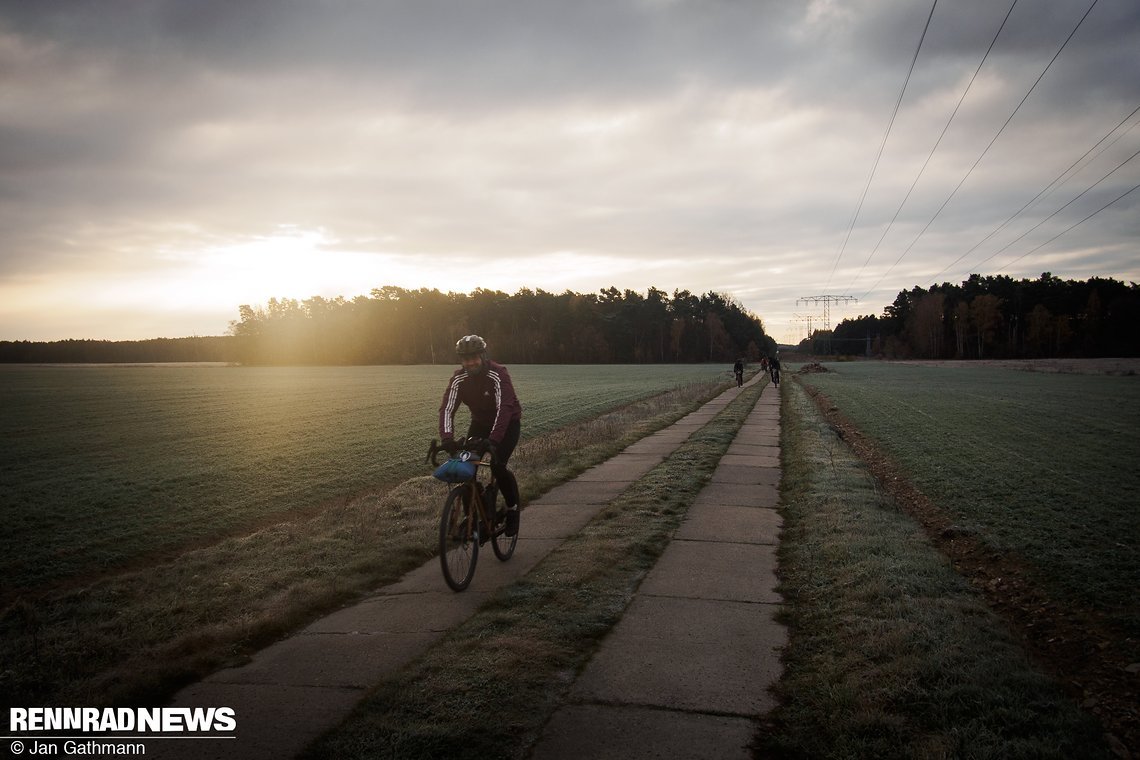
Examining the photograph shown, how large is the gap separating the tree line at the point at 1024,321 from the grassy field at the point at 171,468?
12225cm

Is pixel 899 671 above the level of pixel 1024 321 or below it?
below

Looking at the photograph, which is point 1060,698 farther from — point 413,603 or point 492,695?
point 413,603

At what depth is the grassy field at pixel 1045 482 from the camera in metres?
6.33

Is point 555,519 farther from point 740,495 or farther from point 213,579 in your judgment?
point 213,579

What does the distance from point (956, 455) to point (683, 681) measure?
43.2 ft

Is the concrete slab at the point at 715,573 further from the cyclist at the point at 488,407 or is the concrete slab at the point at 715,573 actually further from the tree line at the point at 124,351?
the tree line at the point at 124,351

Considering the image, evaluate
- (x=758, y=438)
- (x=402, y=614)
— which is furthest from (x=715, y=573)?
(x=758, y=438)

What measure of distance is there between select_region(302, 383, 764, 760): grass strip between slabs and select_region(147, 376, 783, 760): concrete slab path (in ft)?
0.52

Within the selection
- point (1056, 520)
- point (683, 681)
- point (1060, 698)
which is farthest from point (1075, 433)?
point (683, 681)

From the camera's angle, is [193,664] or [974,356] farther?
[974,356]

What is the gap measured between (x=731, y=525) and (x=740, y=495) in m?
1.90

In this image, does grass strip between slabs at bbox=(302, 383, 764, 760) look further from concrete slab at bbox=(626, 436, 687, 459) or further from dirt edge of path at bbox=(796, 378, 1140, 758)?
concrete slab at bbox=(626, 436, 687, 459)

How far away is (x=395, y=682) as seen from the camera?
3895 millimetres

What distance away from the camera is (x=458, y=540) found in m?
5.73
